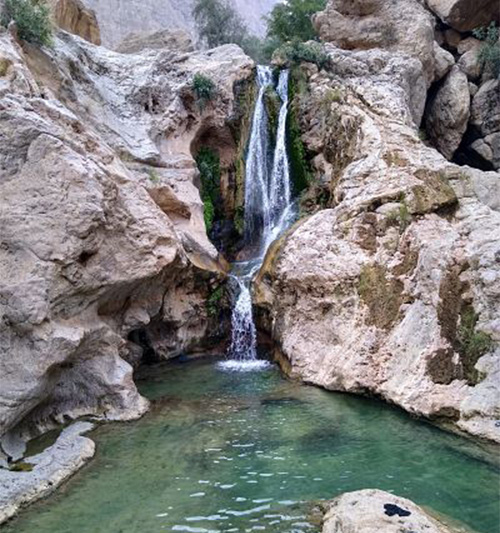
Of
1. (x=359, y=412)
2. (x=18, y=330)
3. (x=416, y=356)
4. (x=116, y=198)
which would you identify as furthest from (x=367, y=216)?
(x=18, y=330)

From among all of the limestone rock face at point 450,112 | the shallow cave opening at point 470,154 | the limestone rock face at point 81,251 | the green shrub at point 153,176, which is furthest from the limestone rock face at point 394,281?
the shallow cave opening at point 470,154

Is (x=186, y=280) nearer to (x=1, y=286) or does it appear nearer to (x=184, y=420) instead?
(x=184, y=420)

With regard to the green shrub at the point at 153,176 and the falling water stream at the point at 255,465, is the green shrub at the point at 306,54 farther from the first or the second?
the falling water stream at the point at 255,465

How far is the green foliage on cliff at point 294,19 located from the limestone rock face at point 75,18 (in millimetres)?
10321

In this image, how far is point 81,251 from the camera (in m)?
9.22

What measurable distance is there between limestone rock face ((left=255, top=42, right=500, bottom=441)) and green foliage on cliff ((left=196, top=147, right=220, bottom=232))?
11.8ft

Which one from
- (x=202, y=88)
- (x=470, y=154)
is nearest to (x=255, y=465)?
(x=202, y=88)

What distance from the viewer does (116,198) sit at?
34.6 ft

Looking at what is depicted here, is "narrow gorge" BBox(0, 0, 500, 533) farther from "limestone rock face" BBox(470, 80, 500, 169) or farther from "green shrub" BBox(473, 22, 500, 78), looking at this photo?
"green shrub" BBox(473, 22, 500, 78)

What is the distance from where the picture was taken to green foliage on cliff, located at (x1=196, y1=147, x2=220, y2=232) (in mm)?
17672

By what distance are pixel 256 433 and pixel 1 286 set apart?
4.81m

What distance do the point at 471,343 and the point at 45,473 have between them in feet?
23.7

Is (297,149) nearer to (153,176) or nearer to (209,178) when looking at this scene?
(209,178)

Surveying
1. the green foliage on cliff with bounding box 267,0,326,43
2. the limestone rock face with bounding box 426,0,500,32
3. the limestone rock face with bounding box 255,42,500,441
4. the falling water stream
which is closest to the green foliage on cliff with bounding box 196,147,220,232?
the limestone rock face with bounding box 255,42,500,441
